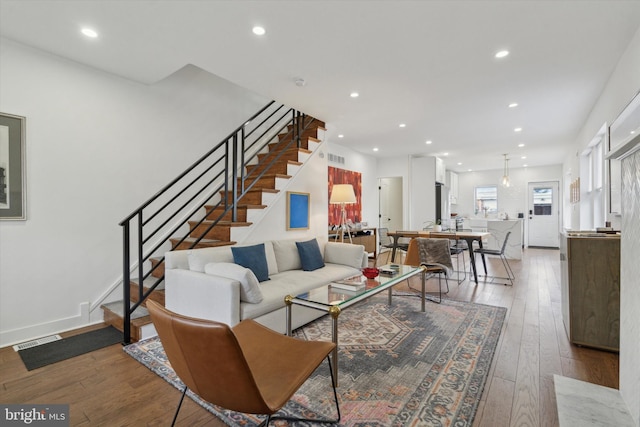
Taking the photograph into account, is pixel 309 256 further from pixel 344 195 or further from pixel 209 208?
pixel 209 208

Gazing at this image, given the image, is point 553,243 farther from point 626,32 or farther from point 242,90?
point 242,90

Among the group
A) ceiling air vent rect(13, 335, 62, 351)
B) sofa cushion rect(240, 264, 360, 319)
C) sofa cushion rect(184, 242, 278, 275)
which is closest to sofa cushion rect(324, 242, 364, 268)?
sofa cushion rect(240, 264, 360, 319)

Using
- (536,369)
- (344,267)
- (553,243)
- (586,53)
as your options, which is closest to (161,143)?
(344,267)

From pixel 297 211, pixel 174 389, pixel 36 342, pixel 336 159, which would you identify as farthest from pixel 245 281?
pixel 336 159

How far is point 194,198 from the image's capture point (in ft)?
14.2

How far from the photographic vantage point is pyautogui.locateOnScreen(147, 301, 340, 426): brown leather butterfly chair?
1188mm

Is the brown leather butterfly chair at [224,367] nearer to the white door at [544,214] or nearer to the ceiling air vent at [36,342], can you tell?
the ceiling air vent at [36,342]

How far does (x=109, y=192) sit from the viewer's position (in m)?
3.45

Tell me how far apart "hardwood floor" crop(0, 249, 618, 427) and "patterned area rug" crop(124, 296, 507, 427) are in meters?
0.09

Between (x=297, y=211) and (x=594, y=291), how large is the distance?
11.3 feet

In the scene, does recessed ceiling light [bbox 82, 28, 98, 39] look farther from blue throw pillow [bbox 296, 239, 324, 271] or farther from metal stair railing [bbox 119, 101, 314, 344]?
blue throw pillow [bbox 296, 239, 324, 271]

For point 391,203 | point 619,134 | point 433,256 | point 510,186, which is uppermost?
point 510,186

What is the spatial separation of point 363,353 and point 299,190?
108 inches

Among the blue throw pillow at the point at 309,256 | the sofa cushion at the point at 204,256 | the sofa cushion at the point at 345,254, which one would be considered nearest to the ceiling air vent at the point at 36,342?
the sofa cushion at the point at 204,256
